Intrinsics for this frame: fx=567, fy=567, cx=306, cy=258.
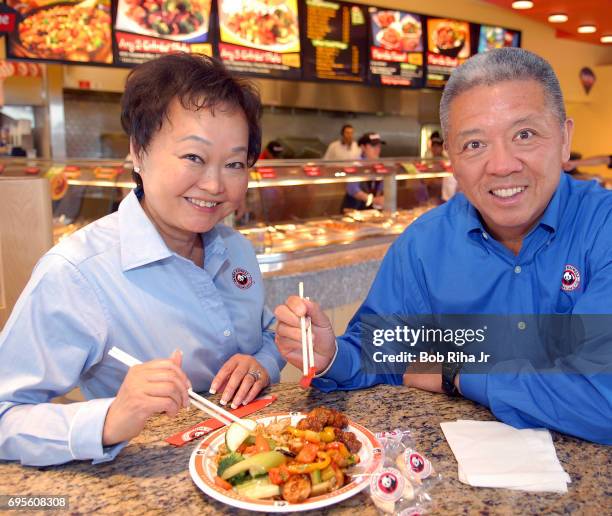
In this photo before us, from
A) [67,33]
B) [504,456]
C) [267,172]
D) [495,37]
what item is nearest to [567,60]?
[495,37]

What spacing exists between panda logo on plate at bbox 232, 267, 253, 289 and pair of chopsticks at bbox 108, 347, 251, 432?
1.98ft

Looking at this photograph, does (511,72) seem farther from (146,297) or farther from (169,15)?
A: (169,15)

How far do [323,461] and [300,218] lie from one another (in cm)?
333

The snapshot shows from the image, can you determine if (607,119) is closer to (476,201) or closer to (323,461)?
(476,201)

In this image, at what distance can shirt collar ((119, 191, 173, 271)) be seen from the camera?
1500 millimetres

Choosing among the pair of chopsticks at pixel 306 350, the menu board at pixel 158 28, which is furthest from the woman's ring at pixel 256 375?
the menu board at pixel 158 28

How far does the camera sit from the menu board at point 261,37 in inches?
213

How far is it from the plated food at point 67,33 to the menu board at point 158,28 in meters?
0.13

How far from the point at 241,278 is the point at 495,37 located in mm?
7351

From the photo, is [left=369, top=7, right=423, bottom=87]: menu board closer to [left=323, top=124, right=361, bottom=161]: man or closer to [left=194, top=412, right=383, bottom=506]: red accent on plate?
[left=323, top=124, right=361, bottom=161]: man

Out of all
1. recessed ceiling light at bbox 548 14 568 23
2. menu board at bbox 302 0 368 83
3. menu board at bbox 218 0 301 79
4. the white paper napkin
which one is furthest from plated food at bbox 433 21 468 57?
the white paper napkin

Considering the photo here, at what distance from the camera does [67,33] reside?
4.64m

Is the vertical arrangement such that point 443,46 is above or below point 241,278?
above

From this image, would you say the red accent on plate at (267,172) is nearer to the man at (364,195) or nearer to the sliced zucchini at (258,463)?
the man at (364,195)
